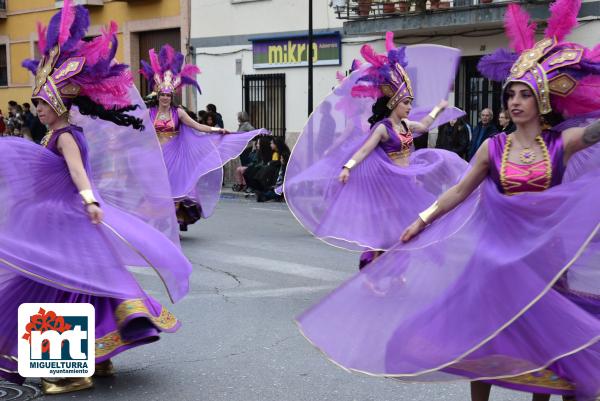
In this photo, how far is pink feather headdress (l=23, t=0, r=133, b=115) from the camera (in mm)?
5367

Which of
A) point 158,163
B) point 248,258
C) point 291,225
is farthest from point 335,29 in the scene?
point 158,163

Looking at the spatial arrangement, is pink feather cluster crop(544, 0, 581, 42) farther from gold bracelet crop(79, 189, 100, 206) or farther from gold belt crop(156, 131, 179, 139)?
gold belt crop(156, 131, 179, 139)

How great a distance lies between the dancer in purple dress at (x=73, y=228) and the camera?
500 cm

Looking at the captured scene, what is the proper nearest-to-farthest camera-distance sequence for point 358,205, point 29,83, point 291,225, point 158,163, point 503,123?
point 158,163 → point 358,205 → point 503,123 → point 291,225 → point 29,83

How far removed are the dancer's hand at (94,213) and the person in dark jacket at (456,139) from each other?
425 inches

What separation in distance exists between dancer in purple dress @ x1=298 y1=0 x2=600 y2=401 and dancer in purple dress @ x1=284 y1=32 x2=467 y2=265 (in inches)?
118

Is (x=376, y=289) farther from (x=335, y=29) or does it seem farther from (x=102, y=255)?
(x=335, y=29)

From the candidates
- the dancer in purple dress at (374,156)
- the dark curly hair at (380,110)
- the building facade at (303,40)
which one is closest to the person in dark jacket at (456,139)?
the building facade at (303,40)

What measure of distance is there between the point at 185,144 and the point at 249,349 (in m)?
5.47

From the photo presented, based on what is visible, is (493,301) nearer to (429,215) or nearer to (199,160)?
(429,215)

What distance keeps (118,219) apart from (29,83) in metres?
27.8

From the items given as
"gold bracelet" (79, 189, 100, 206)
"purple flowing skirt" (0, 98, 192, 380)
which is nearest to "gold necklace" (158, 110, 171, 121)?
"purple flowing skirt" (0, 98, 192, 380)

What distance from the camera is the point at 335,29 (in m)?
20.9

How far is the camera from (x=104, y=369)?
215 inches
